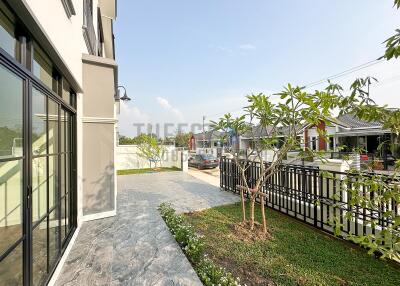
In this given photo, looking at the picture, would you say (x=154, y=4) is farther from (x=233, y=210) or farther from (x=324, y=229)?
(x=324, y=229)

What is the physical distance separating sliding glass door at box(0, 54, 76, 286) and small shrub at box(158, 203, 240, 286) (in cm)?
181

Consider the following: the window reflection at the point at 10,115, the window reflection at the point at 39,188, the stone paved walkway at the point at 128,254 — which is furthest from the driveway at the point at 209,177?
the window reflection at the point at 10,115

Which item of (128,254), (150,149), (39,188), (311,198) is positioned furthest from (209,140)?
(39,188)

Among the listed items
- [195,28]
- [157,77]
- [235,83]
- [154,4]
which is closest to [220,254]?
[154,4]

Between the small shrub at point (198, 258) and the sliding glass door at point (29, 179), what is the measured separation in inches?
71.2

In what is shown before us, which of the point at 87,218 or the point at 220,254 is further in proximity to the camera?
the point at 87,218

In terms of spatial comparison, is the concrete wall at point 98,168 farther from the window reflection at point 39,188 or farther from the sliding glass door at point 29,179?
the window reflection at point 39,188

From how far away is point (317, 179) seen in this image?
13.1 ft

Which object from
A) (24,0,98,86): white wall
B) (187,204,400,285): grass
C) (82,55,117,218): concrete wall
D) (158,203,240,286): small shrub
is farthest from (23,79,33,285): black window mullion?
(82,55,117,218): concrete wall

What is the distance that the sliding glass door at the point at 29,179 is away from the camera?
5.09 ft

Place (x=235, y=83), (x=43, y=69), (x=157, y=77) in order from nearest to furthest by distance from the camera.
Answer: (x=43, y=69)
(x=157, y=77)
(x=235, y=83)

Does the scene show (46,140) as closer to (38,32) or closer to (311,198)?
(38,32)

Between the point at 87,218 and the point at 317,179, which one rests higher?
the point at 317,179

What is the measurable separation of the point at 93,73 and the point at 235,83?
50.1 feet
